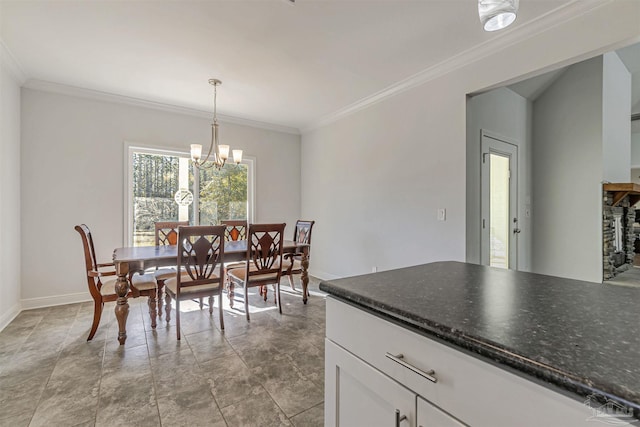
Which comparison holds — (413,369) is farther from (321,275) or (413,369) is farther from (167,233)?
(321,275)

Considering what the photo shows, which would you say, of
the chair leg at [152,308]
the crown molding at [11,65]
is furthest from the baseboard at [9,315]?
the crown molding at [11,65]

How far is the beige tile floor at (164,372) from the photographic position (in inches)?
62.9

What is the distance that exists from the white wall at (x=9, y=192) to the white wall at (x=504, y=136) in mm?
4526

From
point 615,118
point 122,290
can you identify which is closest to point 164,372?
point 122,290

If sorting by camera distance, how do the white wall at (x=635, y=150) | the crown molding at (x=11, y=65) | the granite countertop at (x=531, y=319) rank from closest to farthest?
the granite countertop at (x=531, y=319), the crown molding at (x=11, y=65), the white wall at (x=635, y=150)

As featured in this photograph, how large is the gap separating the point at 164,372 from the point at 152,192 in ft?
9.16

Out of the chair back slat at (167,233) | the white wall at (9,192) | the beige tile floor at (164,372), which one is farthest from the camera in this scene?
the chair back slat at (167,233)

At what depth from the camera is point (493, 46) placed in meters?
2.47

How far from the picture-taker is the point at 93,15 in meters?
2.15

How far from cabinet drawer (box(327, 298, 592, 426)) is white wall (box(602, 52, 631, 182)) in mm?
4195

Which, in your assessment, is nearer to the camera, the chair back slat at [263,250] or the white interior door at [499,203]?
the chair back slat at [263,250]

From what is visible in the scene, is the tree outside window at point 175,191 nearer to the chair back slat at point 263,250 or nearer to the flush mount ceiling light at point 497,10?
the chair back slat at point 263,250

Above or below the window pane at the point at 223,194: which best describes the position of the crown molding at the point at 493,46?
above

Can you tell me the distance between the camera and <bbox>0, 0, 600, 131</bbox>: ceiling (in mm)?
2076
